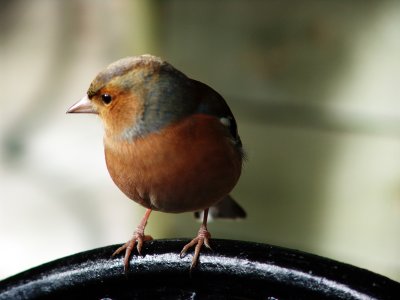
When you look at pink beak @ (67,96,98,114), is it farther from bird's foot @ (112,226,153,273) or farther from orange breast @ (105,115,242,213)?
bird's foot @ (112,226,153,273)

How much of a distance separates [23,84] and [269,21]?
1626 mm

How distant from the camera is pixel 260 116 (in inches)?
152

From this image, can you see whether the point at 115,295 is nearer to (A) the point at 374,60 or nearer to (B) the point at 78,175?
(A) the point at 374,60

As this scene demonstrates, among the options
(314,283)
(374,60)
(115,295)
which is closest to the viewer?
(314,283)

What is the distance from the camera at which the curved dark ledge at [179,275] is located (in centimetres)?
146

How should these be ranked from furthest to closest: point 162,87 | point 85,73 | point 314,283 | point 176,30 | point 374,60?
point 85,73 → point 176,30 → point 374,60 → point 162,87 → point 314,283

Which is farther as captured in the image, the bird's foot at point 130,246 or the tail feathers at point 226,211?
the tail feathers at point 226,211

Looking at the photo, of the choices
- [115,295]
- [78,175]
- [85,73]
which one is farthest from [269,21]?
[115,295]

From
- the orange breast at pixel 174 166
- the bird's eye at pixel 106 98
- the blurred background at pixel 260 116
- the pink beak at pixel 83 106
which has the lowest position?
the blurred background at pixel 260 116

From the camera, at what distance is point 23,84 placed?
15.2ft

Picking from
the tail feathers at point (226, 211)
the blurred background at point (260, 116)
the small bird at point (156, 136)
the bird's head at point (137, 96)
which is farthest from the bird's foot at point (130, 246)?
the blurred background at point (260, 116)

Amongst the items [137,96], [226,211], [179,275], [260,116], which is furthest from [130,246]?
[260,116]

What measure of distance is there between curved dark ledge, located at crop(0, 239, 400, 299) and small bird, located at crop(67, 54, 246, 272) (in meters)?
0.27

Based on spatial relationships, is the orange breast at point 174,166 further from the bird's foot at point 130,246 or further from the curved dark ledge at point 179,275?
the curved dark ledge at point 179,275
